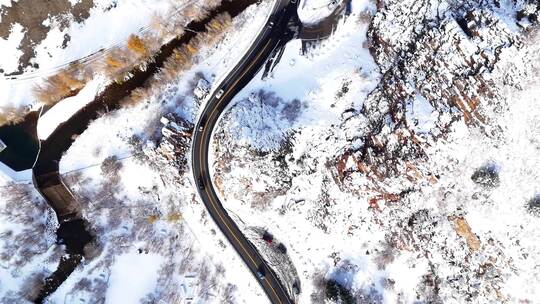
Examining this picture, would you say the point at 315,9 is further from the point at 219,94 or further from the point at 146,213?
the point at 146,213

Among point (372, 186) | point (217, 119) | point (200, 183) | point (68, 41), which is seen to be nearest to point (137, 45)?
point (68, 41)

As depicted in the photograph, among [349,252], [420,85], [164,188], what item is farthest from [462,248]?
[164,188]

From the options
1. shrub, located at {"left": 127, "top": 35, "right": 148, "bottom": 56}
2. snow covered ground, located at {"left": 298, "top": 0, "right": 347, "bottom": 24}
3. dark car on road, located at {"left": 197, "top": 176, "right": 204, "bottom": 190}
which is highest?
shrub, located at {"left": 127, "top": 35, "right": 148, "bottom": 56}

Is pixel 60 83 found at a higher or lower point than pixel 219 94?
higher

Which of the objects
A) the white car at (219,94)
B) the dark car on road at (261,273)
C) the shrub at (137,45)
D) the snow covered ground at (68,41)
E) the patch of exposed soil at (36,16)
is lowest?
the dark car on road at (261,273)

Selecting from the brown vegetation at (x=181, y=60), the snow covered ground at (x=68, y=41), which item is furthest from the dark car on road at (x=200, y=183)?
the snow covered ground at (x=68, y=41)

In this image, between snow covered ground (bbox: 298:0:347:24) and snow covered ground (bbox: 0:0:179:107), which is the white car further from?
snow covered ground (bbox: 298:0:347:24)

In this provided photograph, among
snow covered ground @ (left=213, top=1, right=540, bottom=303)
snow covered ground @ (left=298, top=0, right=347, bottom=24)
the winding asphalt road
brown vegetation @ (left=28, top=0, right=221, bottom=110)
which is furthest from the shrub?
snow covered ground @ (left=298, top=0, right=347, bottom=24)

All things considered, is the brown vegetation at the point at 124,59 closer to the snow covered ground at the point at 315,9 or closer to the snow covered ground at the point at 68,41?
the snow covered ground at the point at 68,41

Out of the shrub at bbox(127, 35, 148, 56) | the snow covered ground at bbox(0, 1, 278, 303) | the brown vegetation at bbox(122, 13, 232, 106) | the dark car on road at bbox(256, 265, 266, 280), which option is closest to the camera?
the dark car on road at bbox(256, 265, 266, 280)

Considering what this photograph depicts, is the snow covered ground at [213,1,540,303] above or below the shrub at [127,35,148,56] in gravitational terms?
below
